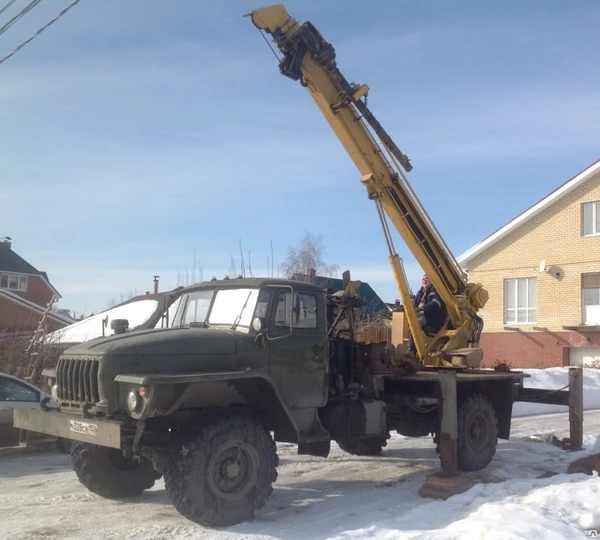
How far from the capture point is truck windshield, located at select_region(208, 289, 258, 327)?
773cm

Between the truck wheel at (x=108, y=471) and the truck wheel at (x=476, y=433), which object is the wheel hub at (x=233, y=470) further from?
the truck wheel at (x=476, y=433)

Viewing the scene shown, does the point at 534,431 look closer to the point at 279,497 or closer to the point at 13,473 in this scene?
the point at 279,497

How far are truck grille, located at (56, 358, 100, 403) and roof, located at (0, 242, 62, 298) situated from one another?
42532 mm

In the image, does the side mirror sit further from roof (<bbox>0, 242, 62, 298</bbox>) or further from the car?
roof (<bbox>0, 242, 62, 298</bbox>)

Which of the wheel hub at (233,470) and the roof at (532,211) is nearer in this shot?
the wheel hub at (233,470)

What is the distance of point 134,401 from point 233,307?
1790 millimetres

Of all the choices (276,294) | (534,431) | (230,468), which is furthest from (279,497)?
(534,431)

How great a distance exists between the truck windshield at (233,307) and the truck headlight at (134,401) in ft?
5.13

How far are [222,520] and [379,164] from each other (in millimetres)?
5952

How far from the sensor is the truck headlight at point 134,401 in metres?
6.46

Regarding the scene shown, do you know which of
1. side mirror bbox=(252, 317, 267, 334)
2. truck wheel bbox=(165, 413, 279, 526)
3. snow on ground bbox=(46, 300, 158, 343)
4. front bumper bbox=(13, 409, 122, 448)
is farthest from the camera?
snow on ground bbox=(46, 300, 158, 343)

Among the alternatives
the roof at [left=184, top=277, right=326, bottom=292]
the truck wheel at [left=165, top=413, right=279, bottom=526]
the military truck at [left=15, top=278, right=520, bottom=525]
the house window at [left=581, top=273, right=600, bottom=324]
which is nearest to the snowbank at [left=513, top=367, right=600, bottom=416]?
the house window at [left=581, top=273, right=600, bottom=324]

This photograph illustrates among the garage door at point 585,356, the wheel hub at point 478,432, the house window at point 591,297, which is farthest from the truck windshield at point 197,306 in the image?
the house window at point 591,297

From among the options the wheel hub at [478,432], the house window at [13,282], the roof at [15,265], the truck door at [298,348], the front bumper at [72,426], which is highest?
the roof at [15,265]
